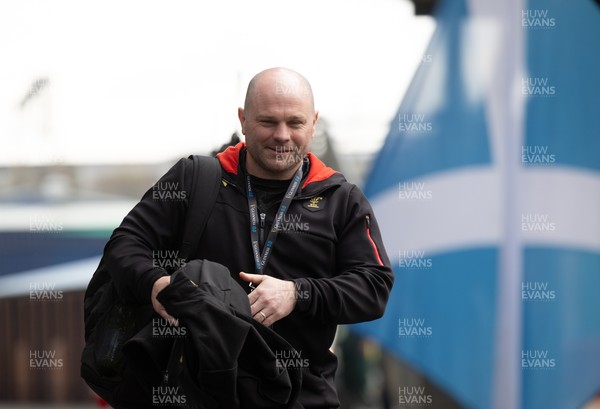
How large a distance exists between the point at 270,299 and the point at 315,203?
348 millimetres

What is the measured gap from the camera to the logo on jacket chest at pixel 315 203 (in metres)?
2.54

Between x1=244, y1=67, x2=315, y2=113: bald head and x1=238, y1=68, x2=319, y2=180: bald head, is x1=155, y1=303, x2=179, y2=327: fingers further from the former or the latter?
x1=244, y1=67, x2=315, y2=113: bald head

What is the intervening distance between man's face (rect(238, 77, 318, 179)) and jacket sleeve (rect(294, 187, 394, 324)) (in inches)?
8.8

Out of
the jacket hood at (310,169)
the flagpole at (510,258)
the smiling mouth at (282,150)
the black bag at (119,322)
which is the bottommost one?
the flagpole at (510,258)

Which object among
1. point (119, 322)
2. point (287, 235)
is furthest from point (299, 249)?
point (119, 322)

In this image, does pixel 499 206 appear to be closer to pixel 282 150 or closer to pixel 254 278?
pixel 282 150

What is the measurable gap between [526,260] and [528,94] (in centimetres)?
86

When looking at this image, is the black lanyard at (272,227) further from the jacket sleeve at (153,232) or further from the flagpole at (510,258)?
the flagpole at (510,258)

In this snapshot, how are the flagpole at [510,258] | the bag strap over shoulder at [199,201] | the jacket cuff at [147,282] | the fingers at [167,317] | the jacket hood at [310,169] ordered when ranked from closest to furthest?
the fingers at [167,317] < the jacket cuff at [147,282] < the bag strap over shoulder at [199,201] < the jacket hood at [310,169] < the flagpole at [510,258]

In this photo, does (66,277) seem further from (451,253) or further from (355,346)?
(451,253)

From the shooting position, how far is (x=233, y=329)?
2.18 m

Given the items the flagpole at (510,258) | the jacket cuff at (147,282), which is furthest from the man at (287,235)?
the flagpole at (510,258)

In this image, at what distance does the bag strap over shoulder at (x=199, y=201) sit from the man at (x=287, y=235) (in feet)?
0.07

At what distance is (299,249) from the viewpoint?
2.51 metres
